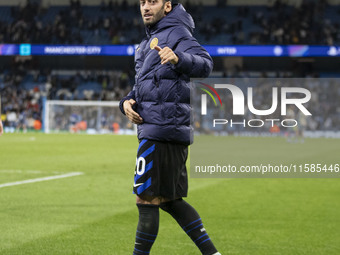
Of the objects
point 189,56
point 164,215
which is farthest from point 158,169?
point 164,215

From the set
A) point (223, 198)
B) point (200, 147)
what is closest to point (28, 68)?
→ point (200, 147)

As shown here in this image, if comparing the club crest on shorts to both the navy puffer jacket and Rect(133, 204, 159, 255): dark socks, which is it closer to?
the navy puffer jacket

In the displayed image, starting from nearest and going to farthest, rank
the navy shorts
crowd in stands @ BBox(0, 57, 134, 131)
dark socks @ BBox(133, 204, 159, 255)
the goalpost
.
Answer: the navy shorts
dark socks @ BBox(133, 204, 159, 255)
the goalpost
crowd in stands @ BBox(0, 57, 134, 131)

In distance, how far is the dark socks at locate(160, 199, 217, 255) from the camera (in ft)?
14.5

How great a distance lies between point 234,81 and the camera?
40.6m

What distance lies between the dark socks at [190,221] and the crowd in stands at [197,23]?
35129 millimetres

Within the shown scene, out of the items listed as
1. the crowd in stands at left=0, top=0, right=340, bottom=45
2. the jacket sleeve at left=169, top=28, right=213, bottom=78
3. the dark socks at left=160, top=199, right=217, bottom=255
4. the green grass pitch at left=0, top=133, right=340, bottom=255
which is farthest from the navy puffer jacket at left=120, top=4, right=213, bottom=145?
the crowd in stands at left=0, top=0, right=340, bottom=45

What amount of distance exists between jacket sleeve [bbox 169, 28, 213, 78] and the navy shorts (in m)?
0.52

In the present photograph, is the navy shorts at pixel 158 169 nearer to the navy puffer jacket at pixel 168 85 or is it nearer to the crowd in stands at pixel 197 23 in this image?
the navy puffer jacket at pixel 168 85

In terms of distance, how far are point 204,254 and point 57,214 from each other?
3.60 m

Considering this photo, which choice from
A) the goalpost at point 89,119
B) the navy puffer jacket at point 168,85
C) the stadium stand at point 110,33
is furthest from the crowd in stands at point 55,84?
the navy puffer jacket at point 168,85

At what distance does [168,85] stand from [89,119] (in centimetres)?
3007

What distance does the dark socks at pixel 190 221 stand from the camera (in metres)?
4.41

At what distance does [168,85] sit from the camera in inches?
162
